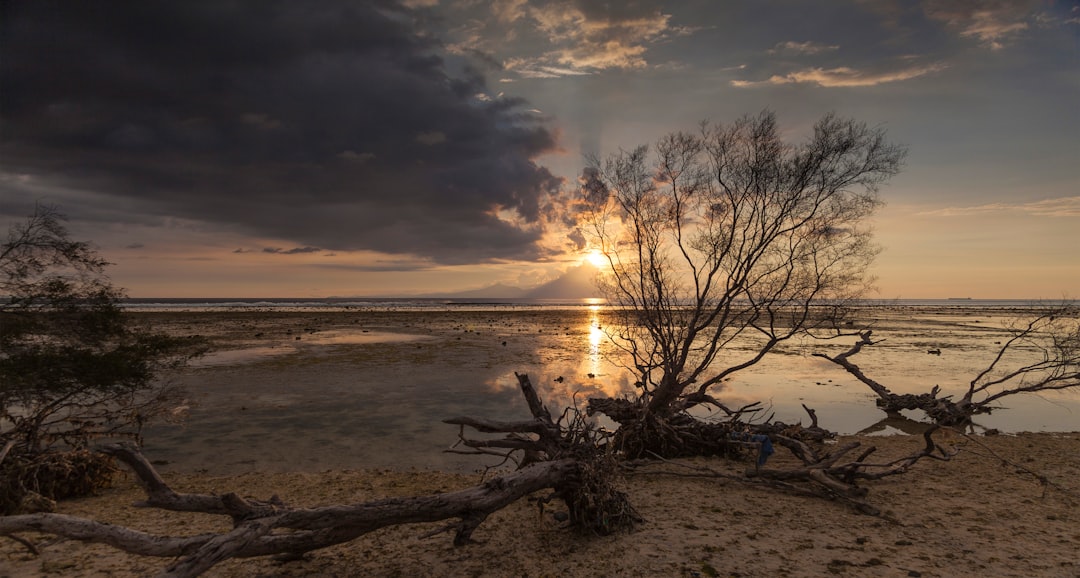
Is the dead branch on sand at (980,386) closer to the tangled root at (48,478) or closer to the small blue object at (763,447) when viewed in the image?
the small blue object at (763,447)

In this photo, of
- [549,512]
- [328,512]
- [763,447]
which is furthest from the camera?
[763,447]

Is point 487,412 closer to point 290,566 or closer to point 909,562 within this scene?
point 290,566

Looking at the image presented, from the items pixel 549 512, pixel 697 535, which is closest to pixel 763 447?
pixel 697 535

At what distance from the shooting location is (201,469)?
943 centimetres

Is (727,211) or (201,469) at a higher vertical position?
(727,211)

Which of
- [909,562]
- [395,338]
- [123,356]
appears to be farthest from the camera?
[395,338]

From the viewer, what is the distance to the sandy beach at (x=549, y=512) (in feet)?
17.9

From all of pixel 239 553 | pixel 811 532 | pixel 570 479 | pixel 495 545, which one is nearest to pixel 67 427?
pixel 239 553

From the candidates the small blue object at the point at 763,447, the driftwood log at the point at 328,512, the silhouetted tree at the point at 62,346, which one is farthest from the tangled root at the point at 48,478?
the small blue object at the point at 763,447

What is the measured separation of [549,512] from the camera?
7.09 meters

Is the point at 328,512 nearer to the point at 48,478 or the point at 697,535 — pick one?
the point at 697,535

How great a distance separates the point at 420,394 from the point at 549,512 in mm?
10194

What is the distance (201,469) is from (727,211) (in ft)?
41.6

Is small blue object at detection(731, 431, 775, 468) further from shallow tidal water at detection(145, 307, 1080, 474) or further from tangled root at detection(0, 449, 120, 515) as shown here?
tangled root at detection(0, 449, 120, 515)
